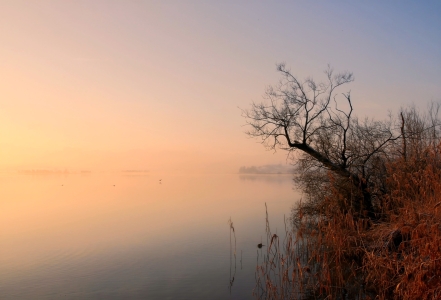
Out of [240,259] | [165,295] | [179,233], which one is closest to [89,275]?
[165,295]

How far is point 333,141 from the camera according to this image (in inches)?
571

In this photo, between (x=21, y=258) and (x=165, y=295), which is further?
(x=21, y=258)

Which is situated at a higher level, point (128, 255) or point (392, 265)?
point (392, 265)

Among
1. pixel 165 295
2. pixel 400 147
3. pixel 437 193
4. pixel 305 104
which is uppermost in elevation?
pixel 305 104

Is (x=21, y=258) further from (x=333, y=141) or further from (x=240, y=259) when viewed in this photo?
(x=333, y=141)

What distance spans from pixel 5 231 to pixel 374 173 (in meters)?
14.5

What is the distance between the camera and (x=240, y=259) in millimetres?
10102

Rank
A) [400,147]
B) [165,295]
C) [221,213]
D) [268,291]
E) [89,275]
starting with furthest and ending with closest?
[221,213]
[400,147]
[89,275]
[165,295]
[268,291]

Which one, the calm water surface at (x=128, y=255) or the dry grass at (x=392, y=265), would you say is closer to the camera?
the dry grass at (x=392, y=265)

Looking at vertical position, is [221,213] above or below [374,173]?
below

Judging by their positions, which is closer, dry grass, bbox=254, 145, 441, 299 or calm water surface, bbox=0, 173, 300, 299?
dry grass, bbox=254, 145, 441, 299

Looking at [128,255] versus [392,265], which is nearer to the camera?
[392,265]

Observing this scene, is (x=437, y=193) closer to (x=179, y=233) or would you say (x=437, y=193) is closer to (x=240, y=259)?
(x=240, y=259)

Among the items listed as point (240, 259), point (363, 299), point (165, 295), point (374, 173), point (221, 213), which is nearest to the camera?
point (363, 299)
